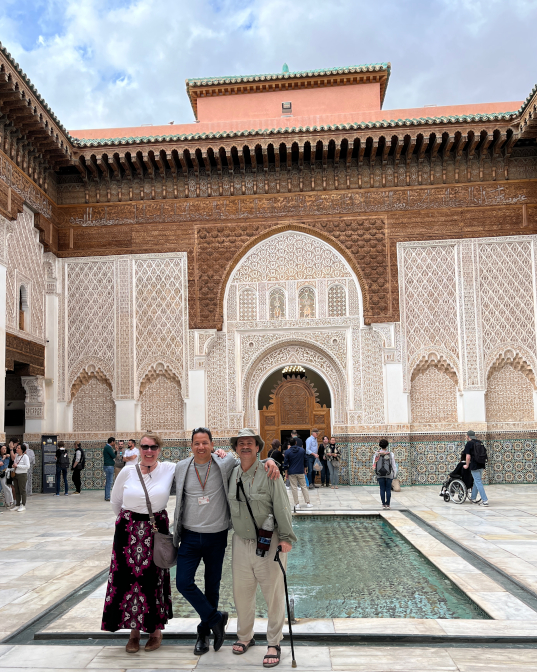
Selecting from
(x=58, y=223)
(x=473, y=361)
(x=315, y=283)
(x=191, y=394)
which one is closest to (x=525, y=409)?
(x=473, y=361)

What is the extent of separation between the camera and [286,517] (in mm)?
2729

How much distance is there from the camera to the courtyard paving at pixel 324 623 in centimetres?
262

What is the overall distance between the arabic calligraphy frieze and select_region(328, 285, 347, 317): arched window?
1350 mm

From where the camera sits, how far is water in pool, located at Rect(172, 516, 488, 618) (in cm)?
344

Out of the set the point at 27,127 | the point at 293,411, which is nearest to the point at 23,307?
the point at 27,127

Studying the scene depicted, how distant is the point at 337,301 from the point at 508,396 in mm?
3259

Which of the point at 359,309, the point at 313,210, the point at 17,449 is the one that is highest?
the point at 313,210

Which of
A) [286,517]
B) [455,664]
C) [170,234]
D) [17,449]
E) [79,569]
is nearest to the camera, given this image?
[455,664]

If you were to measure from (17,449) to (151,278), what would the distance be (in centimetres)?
393

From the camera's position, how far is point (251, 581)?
9.14ft

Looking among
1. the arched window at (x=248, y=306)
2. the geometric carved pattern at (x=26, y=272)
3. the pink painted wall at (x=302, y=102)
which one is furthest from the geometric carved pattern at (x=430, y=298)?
the geometric carved pattern at (x=26, y=272)

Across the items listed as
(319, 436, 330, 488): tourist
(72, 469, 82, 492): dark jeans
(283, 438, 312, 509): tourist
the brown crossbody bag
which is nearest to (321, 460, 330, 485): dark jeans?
(319, 436, 330, 488): tourist

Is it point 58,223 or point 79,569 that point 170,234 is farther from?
point 79,569

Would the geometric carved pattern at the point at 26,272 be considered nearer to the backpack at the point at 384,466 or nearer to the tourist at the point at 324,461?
the tourist at the point at 324,461
